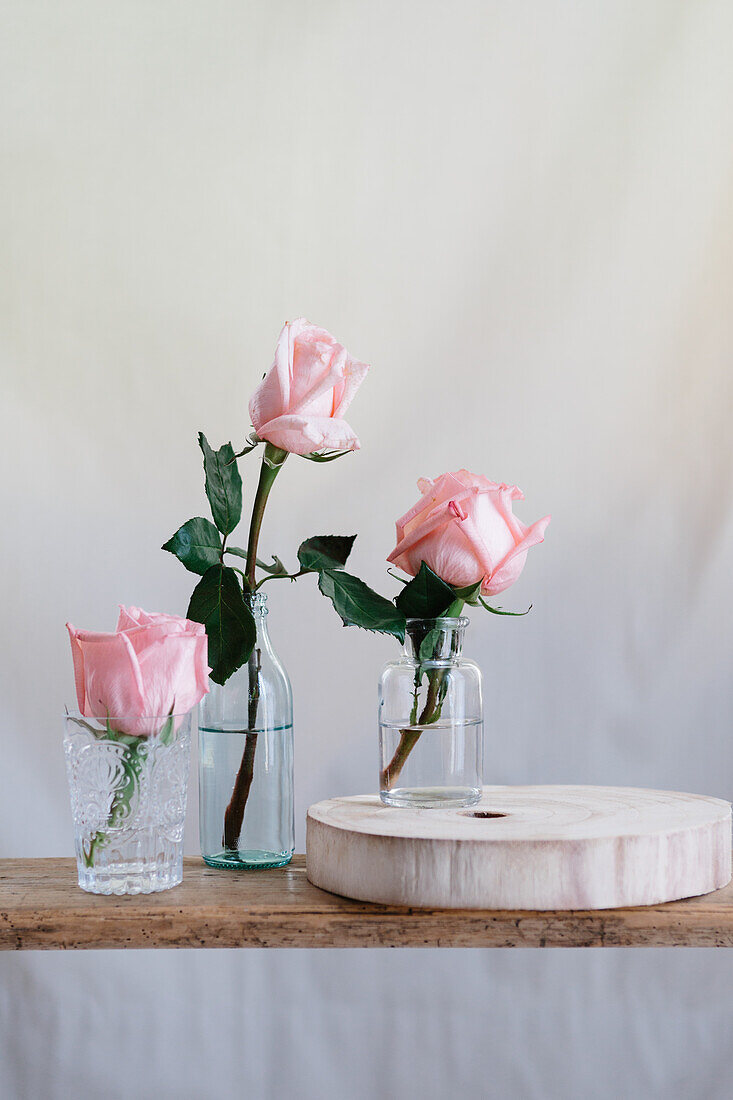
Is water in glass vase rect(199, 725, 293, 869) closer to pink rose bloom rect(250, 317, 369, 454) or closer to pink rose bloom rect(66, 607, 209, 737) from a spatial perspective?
pink rose bloom rect(66, 607, 209, 737)

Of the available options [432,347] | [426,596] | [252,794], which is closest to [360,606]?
[426,596]

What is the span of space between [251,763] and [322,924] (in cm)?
15

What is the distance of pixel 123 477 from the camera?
4.33 ft

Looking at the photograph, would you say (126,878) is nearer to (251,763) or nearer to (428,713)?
(251,763)

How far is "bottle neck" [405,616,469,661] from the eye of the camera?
29.4 inches

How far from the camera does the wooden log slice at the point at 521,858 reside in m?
0.64

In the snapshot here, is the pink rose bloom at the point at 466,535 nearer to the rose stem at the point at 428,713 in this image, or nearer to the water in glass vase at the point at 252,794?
the rose stem at the point at 428,713

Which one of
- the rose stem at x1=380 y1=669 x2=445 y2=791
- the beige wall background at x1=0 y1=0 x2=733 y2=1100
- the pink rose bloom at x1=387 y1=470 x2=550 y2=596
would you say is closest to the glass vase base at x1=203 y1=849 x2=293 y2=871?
the rose stem at x1=380 y1=669 x2=445 y2=791

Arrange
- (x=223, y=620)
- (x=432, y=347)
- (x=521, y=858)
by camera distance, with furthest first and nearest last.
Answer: (x=432, y=347) → (x=223, y=620) → (x=521, y=858)

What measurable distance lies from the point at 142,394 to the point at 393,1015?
77cm

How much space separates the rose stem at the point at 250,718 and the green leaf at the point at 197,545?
0.08 ft

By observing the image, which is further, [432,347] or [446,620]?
[432,347]

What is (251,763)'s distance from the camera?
2.51ft

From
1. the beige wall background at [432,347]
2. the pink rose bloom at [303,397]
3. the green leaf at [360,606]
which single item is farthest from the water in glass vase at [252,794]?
the beige wall background at [432,347]
